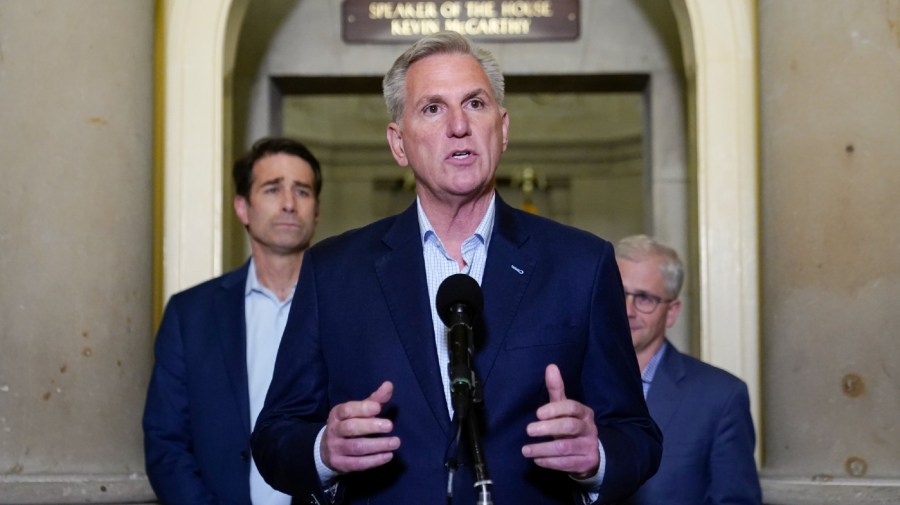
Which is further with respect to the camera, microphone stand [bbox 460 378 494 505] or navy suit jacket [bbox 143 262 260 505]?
navy suit jacket [bbox 143 262 260 505]

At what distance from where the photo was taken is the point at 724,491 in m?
3.79

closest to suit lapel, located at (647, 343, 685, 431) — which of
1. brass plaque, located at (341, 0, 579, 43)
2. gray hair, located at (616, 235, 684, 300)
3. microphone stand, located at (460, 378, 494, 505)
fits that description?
gray hair, located at (616, 235, 684, 300)

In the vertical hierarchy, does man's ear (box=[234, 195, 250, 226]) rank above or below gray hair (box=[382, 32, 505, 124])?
below

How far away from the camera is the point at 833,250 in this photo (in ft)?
14.6

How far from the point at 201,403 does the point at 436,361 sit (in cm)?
159

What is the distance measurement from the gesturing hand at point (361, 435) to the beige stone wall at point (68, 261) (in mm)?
2292

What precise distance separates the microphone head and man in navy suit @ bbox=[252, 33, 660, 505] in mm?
242

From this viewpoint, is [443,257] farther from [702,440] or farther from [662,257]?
[662,257]

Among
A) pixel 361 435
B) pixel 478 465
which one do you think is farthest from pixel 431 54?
pixel 478 465

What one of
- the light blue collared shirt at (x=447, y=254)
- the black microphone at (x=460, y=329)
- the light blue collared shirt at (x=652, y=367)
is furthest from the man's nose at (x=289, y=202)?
the black microphone at (x=460, y=329)

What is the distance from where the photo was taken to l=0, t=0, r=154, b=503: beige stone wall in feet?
14.2

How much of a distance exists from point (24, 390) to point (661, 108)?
308 cm

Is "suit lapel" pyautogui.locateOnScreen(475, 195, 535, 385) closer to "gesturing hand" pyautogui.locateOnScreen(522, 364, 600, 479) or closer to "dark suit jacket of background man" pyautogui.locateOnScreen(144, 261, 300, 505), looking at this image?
"gesturing hand" pyautogui.locateOnScreen(522, 364, 600, 479)

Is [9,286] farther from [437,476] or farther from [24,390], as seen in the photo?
[437,476]
